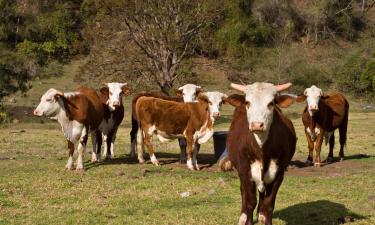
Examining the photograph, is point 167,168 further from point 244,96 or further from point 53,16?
point 53,16

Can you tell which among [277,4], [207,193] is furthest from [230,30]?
[207,193]

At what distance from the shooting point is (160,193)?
11188 mm

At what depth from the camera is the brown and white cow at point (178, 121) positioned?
14.8m

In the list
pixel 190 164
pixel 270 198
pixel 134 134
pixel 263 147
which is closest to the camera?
pixel 263 147

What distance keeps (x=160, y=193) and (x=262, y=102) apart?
4.41 m

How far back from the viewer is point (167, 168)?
14531mm

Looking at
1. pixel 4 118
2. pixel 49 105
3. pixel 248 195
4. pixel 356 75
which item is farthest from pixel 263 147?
pixel 356 75

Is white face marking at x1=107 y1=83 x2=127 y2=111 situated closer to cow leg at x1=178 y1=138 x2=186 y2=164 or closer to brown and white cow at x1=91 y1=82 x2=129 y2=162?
brown and white cow at x1=91 y1=82 x2=129 y2=162

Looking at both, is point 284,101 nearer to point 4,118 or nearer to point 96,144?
point 96,144

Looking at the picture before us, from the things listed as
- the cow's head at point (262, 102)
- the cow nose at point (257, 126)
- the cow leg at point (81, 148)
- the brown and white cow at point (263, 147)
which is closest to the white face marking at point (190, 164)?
the cow leg at point (81, 148)

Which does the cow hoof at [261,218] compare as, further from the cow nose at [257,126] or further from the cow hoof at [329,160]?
the cow hoof at [329,160]

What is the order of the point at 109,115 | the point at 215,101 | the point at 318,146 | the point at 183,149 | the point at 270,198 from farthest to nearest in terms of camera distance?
the point at 109,115
the point at 183,149
the point at 318,146
the point at 215,101
the point at 270,198

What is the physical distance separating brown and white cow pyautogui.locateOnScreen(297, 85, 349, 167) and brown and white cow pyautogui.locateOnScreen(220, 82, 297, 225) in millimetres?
7386

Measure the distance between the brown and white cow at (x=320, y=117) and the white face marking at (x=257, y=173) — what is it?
24.9 feet
